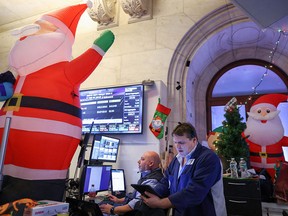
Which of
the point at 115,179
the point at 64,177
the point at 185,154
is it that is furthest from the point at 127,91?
the point at 64,177

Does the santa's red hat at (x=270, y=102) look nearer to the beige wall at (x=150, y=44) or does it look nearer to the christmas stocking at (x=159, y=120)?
the beige wall at (x=150, y=44)

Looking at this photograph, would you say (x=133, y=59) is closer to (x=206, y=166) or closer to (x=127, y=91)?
(x=127, y=91)

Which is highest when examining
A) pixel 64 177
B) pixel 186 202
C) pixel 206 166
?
pixel 206 166

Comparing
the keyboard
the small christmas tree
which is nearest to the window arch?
the small christmas tree

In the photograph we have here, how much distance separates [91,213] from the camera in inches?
74.0

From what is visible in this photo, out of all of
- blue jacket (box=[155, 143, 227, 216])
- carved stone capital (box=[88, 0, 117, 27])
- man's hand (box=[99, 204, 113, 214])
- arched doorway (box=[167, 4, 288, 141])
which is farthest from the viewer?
carved stone capital (box=[88, 0, 117, 27])

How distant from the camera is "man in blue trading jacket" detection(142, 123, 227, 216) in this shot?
1.60m

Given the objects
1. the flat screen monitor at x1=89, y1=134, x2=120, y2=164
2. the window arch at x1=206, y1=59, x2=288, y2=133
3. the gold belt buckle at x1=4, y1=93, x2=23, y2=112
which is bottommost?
the flat screen monitor at x1=89, y1=134, x2=120, y2=164

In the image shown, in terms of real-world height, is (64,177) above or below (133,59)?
below

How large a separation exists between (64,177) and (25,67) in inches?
32.2

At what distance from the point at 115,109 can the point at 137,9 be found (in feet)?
5.76

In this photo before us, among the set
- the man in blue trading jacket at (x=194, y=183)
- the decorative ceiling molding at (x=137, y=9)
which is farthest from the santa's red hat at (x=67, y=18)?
the decorative ceiling molding at (x=137, y=9)

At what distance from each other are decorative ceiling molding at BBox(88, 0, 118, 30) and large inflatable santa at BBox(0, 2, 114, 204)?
98.3 inches

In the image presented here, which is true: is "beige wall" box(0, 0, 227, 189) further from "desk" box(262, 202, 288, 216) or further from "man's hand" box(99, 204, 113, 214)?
"desk" box(262, 202, 288, 216)
